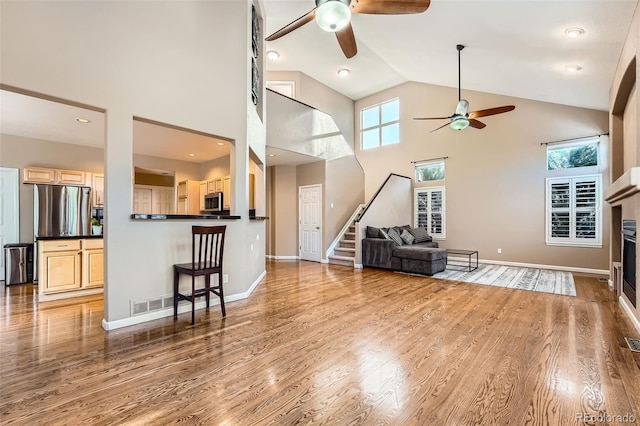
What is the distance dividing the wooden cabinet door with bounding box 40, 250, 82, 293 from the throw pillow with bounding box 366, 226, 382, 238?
5.23 meters

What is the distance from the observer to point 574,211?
6227mm

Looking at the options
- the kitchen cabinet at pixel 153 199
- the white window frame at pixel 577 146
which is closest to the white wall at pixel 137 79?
the kitchen cabinet at pixel 153 199

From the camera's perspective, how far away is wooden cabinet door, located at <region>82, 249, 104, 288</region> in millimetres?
4297

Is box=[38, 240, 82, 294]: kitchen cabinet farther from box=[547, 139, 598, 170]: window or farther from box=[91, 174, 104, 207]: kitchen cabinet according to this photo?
box=[547, 139, 598, 170]: window

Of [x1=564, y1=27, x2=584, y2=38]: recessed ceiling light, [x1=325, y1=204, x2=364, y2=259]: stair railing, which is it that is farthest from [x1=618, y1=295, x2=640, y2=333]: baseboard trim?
[x1=325, y1=204, x2=364, y2=259]: stair railing

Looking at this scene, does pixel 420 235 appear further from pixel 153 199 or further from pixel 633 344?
pixel 153 199

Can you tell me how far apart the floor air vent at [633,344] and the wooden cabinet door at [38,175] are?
845 cm

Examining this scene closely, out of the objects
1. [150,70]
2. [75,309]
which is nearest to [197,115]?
[150,70]

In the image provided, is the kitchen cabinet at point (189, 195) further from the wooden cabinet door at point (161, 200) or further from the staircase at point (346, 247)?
the staircase at point (346, 247)

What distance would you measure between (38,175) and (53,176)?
0.20 metres

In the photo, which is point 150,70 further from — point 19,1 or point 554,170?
point 554,170

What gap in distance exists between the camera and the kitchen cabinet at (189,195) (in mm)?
7215

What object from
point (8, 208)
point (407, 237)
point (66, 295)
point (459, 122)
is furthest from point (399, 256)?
point (8, 208)

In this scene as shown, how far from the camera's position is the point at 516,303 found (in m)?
3.97
